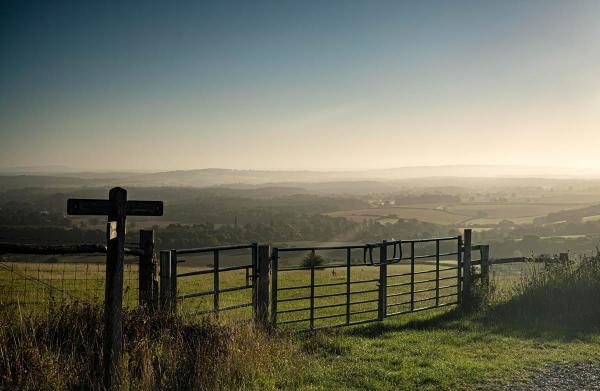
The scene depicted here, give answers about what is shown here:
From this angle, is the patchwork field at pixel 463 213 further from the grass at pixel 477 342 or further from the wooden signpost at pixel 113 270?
the wooden signpost at pixel 113 270

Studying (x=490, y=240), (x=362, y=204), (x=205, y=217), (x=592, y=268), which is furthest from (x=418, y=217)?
(x=592, y=268)

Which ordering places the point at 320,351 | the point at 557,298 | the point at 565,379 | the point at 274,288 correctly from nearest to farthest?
1. the point at 565,379
2. the point at 320,351
3. the point at 274,288
4. the point at 557,298

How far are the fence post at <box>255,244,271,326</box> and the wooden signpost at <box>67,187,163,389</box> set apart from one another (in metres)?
4.40

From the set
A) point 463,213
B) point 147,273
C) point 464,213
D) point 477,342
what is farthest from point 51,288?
point 464,213

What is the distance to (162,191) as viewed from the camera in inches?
5221

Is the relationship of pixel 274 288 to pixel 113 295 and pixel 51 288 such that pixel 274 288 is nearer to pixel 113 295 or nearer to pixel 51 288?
pixel 51 288

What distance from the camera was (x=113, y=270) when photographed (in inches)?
245

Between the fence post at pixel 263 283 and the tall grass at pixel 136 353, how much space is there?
8.25ft

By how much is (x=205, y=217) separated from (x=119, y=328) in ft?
289

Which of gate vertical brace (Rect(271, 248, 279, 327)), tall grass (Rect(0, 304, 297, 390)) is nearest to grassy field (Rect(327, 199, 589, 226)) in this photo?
gate vertical brace (Rect(271, 248, 279, 327))

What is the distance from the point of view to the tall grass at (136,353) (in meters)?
6.14

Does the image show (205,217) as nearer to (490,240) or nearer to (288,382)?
(490,240)

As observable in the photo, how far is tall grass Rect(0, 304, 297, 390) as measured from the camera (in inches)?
242

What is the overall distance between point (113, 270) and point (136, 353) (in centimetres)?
131
